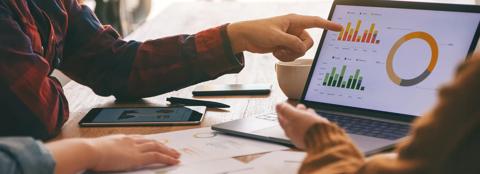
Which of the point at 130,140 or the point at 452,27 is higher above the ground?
the point at 452,27

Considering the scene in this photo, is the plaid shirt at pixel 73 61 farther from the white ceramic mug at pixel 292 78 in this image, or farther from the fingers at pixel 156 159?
the fingers at pixel 156 159

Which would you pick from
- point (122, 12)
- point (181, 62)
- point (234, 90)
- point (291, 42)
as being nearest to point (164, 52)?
point (181, 62)

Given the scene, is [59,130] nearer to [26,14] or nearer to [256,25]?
[26,14]

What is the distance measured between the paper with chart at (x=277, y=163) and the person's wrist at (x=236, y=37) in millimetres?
362

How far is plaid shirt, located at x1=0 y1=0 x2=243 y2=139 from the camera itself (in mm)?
991

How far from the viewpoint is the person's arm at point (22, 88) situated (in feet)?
3.21

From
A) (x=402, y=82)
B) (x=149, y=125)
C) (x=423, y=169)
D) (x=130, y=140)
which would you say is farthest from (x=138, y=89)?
(x=423, y=169)

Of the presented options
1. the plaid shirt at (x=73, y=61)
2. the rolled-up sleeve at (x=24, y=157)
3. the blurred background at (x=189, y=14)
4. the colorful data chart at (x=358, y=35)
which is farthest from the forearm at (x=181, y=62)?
the blurred background at (x=189, y=14)

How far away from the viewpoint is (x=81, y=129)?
41.4 inches

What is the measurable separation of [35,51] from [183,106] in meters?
0.27

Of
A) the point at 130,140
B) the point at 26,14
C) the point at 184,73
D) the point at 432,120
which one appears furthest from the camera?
the point at 184,73

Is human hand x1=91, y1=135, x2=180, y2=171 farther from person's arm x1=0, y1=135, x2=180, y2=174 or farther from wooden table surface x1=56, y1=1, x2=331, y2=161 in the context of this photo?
wooden table surface x1=56, y1=1, x2=331, y2=161

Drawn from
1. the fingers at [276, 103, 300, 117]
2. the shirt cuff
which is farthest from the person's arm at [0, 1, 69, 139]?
the fingers at [276, 103, 300, 117]

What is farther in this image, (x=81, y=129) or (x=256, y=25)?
(x=256, y=25)
